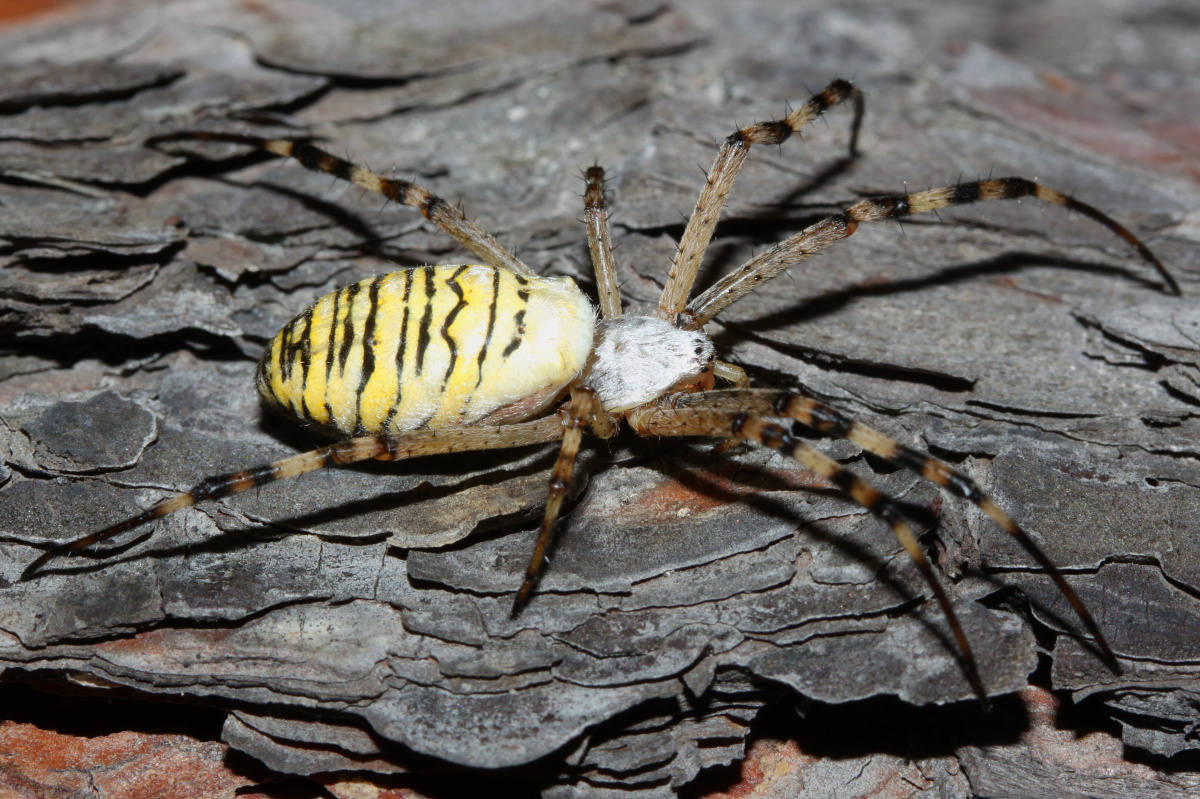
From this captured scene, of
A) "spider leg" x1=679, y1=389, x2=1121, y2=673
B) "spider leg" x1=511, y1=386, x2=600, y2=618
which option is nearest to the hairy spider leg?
"spider leg" x1=511, y1=386, x2=600, y2=618

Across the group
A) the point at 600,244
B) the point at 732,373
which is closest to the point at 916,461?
the point at 732,373

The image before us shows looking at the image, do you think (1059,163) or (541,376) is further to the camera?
(1059,163)

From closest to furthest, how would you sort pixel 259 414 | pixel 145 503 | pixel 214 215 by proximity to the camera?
pixel 145 503 < pixel 259 414 < pixel 214 215

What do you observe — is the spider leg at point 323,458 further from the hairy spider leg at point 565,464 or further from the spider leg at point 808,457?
the spider leg at point 808,457

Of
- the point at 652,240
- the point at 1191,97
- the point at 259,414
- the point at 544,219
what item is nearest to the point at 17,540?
the point at 259,414

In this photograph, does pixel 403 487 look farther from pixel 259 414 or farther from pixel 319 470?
pixel 259 414

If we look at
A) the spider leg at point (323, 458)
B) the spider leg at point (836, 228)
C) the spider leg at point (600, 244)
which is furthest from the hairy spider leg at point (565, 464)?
the spider leg at point (836, 228)

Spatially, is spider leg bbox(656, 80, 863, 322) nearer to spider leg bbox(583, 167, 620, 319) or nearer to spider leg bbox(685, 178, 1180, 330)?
spider leg bbox(685, 178, 1180, 330)

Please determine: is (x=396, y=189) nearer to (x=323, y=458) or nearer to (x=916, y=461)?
(x=323, y=458)
